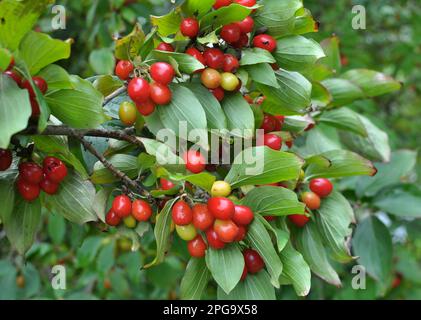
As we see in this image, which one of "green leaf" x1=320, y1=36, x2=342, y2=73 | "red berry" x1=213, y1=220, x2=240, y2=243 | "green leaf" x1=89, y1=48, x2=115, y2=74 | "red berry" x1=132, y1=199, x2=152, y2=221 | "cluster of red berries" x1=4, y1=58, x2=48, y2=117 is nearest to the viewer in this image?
"cluster of red berries" x1=4, y1=58, x2=48, y2=117

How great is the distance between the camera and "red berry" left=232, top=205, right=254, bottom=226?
1285 mm

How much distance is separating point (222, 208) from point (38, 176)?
1.56 ft

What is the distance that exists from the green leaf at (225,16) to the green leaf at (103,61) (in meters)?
1.16

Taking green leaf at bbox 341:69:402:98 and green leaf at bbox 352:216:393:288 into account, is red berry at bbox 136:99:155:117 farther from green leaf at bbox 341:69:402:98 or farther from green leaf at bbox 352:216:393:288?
green leaf at bbox 352:216:393:288

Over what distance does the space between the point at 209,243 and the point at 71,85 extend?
1.64 feet

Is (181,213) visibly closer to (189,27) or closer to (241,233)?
(241,233)

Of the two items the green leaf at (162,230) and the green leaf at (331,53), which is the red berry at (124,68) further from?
the green leaf at (331,53)

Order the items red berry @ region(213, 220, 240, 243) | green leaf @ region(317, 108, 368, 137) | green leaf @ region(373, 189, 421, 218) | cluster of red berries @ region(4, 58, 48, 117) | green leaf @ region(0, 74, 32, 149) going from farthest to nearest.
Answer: green leaf @ region(373, 189, 421, 218) → green leaf @ region(317, 108, 368, 137) → red berry @ region(213, 220, 240, 243) → cluster of red berries @ region(4, 58, 48, 117) → green leaf @ region(0, 74, 32, 149)

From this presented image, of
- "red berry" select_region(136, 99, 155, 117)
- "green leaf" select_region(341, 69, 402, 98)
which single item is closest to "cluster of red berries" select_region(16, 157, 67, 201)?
"red berry" select_region(136, 99, 155, 117)

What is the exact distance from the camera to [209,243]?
132cm

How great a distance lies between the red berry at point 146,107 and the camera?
4.29 ft

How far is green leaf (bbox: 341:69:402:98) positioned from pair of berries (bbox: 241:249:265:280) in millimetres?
957

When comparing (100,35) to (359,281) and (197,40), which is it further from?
(359,281)

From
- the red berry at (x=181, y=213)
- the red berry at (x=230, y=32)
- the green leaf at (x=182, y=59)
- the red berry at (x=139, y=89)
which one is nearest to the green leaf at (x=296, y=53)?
the red berry at (x=230, y=32)
